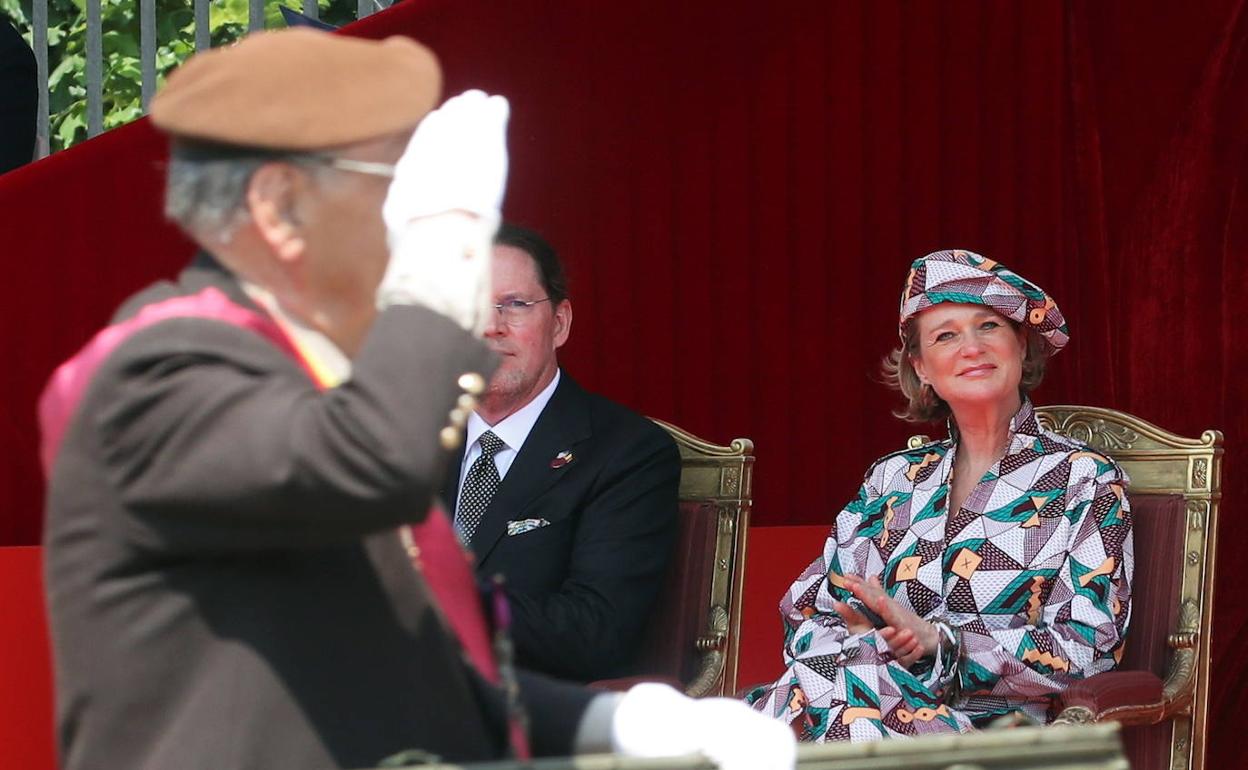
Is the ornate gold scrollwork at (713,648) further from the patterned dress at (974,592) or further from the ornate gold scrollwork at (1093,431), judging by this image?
the ornate gold scrollwork at (1093,431)

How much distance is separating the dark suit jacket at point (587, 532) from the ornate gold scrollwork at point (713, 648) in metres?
0.12

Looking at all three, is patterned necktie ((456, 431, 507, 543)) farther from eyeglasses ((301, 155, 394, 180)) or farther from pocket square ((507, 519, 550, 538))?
eyeglasses ((301, 155, 394, 180))

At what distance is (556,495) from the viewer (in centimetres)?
316

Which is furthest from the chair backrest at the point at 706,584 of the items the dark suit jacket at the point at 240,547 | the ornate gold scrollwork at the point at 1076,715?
the dark suit jacket at the point at 240,547

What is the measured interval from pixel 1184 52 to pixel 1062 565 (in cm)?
153

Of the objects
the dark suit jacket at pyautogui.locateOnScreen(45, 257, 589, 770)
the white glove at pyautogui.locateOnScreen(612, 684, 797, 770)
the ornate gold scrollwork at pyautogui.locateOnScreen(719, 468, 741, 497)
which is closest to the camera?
the dark suit jacket at pyautogui.locateOnScreen(45, 257, 589, 770)

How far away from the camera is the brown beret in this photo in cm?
137

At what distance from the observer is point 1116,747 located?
142 centimetres

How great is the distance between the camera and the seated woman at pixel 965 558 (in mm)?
2963

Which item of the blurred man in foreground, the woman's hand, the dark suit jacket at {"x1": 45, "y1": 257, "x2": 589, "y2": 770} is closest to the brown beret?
the blurred man in foreground

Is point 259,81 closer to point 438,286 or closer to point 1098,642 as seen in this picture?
point 438,286

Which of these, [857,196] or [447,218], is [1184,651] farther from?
[447,218]

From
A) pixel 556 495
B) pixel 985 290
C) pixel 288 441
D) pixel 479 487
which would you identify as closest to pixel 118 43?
pixel 479 487

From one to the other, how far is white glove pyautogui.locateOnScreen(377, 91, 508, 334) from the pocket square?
1.78 metres
